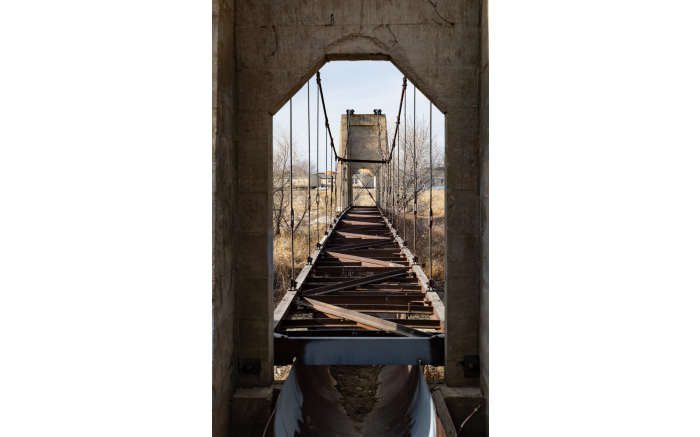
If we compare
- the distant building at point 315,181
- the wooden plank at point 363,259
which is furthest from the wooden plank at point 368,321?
the wooden plank at point 363,259

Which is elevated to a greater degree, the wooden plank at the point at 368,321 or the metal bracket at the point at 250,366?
the wooden plank at the point at 368,321

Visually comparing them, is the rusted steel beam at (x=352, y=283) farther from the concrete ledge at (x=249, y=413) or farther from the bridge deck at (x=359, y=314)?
the concrete ledge at (x=249, y=413)

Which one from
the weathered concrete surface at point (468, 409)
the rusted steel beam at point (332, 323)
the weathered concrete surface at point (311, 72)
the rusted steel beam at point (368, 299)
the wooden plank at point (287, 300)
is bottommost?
the weathered concrete surface at point (468, 409)

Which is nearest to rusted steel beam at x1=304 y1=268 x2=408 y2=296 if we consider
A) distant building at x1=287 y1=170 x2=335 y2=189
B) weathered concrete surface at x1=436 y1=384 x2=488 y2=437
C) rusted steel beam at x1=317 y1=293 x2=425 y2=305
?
rusted steel beam at x1=317 y1=293 x2=425 y2=305

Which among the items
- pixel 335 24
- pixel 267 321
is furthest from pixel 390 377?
pixel 335 24

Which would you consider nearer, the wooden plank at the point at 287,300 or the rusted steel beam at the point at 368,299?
the wooden plank at the point at 287,300

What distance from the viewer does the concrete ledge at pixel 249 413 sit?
2.69m

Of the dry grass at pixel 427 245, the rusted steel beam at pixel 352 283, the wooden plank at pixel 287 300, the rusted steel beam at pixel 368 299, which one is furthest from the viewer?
the dry grass at pixel 427 245

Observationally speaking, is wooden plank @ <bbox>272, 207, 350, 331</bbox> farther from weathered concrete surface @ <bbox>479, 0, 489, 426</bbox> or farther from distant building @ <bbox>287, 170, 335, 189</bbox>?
weathered concrete surface @ <bbox>479, 0, 489, 426</bbox>

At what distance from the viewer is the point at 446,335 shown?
2.91 meters

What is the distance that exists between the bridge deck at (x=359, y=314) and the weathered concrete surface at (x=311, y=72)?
0.48 metres

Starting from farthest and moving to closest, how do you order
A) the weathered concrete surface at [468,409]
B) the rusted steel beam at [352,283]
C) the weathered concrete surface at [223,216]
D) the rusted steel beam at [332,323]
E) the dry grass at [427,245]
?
the dry grass at [427,245] < the rusted steel beam at [352,283] < the rusted steel beam at [332,323] < the weathered concrete surface at [468,409] < the weathered concrete surface at [223,216]

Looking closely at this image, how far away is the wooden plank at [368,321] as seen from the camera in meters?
3.64

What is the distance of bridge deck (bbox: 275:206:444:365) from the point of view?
10.5 feet
